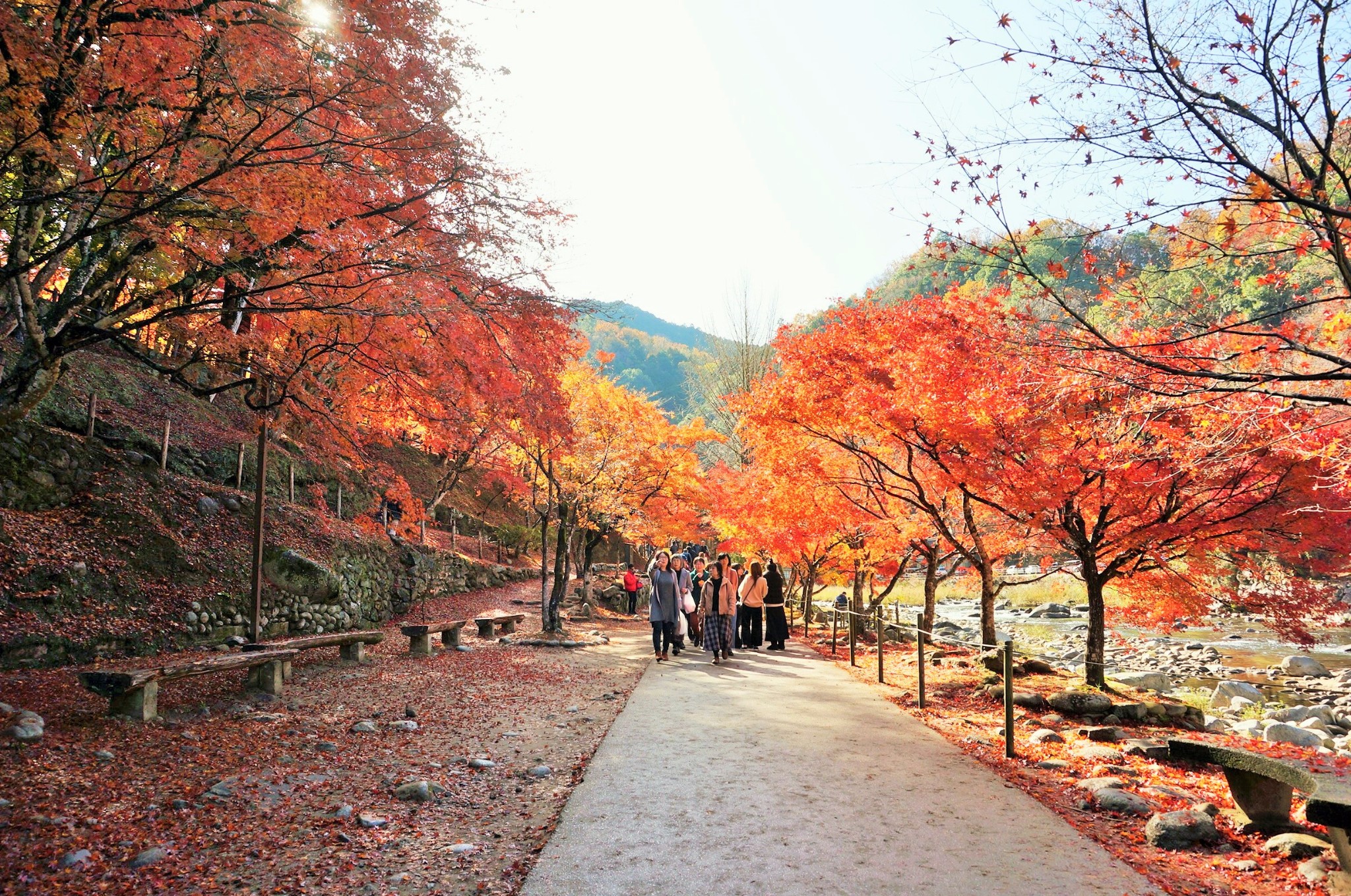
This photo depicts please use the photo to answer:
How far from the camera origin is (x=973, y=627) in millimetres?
26281

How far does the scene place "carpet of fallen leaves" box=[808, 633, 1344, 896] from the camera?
4.15m

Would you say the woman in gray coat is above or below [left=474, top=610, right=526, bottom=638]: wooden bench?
above

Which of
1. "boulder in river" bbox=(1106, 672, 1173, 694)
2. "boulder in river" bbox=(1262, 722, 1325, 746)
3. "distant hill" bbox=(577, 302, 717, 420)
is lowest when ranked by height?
"boulder in river" bbox=(1106, 672, 1173, 694)

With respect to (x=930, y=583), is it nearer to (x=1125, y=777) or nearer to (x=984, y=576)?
(x=984, y=576)

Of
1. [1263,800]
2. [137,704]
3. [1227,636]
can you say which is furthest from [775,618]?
[1227,636]

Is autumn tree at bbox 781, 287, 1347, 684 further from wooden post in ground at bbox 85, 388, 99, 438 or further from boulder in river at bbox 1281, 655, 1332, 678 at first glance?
wooden post in ground at bbox 85, 388, 99, 438

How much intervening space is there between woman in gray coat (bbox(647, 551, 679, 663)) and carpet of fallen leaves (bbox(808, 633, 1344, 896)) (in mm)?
3637

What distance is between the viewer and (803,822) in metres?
4.69

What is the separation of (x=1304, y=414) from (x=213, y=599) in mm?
14331

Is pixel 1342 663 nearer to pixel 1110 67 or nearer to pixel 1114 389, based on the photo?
pixel 1114 389

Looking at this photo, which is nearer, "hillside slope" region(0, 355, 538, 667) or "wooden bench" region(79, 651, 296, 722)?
"wooden bench" region(79, 651, 296, 722)

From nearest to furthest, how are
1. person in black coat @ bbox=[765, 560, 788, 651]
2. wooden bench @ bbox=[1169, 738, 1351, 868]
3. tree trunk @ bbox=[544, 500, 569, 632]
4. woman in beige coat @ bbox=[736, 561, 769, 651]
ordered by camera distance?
1. wooden bench @ bbox=[1169, 738, 1351, 868]
2. woman in beige coat @ bbox=[736, 561, 769, 651]
3. person in black coat @ bbox=[765, 560, 788, 651]
4. tree trunk @ bbox=[544, 500, 569, 632]

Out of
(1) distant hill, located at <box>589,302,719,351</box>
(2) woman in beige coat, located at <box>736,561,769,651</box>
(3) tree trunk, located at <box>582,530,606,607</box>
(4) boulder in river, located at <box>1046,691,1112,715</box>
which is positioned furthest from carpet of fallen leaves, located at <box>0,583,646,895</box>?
(1) distant hill, located at <box>589,302,719,351</box>

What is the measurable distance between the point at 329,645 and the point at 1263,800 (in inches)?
410
